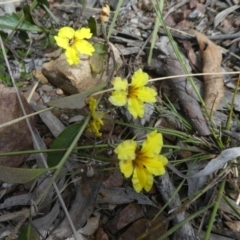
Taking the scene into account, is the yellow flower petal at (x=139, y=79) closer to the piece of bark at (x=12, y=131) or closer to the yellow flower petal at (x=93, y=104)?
the yellow flower petal at (x=93, y=104)

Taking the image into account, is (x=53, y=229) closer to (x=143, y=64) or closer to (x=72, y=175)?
(x=72, y=175)

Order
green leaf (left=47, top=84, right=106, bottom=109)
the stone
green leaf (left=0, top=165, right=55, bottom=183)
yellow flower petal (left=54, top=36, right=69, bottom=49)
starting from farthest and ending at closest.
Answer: the stone
yellow flower petal (left=54, top=36, right=69, bottom=49)
green leaf (left=47, top=84, right=106, bottom=109)
green leaf (left=0, top=165, right=55, bottom=183)

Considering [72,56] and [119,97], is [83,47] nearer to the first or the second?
[72,56]

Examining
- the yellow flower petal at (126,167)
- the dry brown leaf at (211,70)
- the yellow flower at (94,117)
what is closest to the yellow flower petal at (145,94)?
the yellow flower at (94,117)

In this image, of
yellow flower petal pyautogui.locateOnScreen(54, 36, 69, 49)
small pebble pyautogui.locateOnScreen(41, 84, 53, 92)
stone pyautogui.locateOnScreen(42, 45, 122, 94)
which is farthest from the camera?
small pebble pyautogui.locateOnScreen(41, 84, 53, 92)

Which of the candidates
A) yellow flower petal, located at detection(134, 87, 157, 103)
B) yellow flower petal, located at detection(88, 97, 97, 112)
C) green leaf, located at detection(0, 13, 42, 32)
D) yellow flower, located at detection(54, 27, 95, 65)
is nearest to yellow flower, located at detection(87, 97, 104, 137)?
yellow flower petal, located at detection(88, 97, 97, 112)

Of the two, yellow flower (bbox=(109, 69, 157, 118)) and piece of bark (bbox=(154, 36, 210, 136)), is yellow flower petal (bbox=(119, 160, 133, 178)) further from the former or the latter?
piece of bark (bbox=(154, 36, 210, 136))

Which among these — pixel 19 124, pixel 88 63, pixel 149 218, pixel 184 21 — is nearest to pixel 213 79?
pixel 184 21
